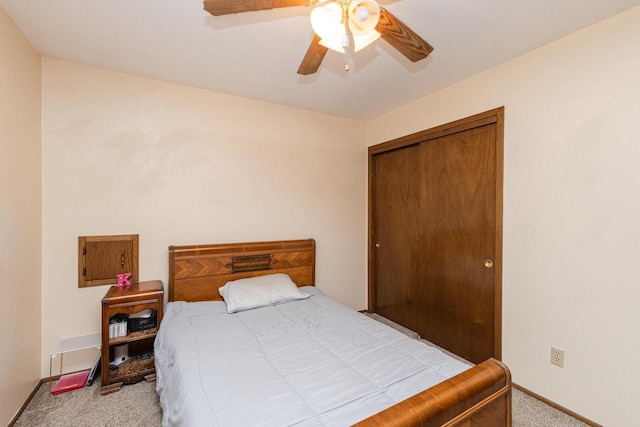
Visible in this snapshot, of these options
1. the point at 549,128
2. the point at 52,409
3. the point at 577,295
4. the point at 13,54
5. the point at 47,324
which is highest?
the point at 13,54

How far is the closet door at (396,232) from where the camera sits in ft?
10.1

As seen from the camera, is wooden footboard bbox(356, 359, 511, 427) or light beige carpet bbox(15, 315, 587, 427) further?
light beige carpet bbox(15, 315, 587, 427)

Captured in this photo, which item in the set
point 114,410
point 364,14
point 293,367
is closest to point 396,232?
point 293,367

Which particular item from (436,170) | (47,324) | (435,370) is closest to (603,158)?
(436,170)

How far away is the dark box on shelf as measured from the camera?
86.5 inches

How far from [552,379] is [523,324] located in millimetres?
366

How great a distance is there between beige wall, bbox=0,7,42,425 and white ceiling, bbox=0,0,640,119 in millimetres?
226

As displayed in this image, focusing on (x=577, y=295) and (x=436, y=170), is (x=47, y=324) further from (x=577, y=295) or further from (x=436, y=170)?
(x=577, y=295)

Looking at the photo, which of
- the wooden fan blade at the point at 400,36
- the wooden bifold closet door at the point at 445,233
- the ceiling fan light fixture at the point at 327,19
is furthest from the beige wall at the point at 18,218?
the wooden bifold closet door at the point at 445,233

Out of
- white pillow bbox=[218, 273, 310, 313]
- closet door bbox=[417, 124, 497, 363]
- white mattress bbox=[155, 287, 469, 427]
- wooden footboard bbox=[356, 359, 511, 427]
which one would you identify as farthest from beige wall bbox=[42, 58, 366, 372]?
wooden footboard bbox=[356, 359, 511, 427]

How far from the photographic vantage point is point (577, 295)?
1.84 meters

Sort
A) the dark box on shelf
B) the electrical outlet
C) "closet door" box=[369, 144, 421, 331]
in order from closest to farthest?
1. the electrical outlet
2. the dark box on shelf
3. "closet door" box=[369, 144, 421, 331]

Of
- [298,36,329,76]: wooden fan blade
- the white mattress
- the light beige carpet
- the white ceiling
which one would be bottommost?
the light beige carpet

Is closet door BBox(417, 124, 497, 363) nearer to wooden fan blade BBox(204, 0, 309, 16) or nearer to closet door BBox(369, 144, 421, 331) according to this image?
closet door BBox(369, 144, 421, 331)
